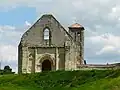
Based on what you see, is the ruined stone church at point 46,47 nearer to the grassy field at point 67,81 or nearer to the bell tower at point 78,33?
the bell tower at point 78,33

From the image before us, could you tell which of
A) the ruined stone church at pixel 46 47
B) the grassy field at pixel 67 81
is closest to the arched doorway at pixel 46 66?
the ruined stone church at pixel 46 47

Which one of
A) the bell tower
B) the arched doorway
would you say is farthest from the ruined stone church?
the bell tower

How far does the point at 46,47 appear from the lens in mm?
78188

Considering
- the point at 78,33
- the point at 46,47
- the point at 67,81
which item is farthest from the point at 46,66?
the point at 67,81

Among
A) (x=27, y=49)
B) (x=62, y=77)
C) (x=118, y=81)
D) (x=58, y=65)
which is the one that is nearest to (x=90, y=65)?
(x=58, y=65)

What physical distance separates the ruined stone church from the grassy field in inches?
883

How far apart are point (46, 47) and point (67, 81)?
3113 centimetres

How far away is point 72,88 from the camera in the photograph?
3919 cm

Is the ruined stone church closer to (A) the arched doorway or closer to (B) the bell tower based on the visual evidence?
(A) the arched doorway

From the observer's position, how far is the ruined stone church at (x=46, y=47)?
255 ft

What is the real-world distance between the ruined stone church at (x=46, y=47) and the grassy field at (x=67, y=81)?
73.6 ft

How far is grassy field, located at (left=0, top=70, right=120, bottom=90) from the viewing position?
39.1m

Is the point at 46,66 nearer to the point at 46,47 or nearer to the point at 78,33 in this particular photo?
the point at 46,47

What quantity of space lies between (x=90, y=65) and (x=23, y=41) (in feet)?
36.8
